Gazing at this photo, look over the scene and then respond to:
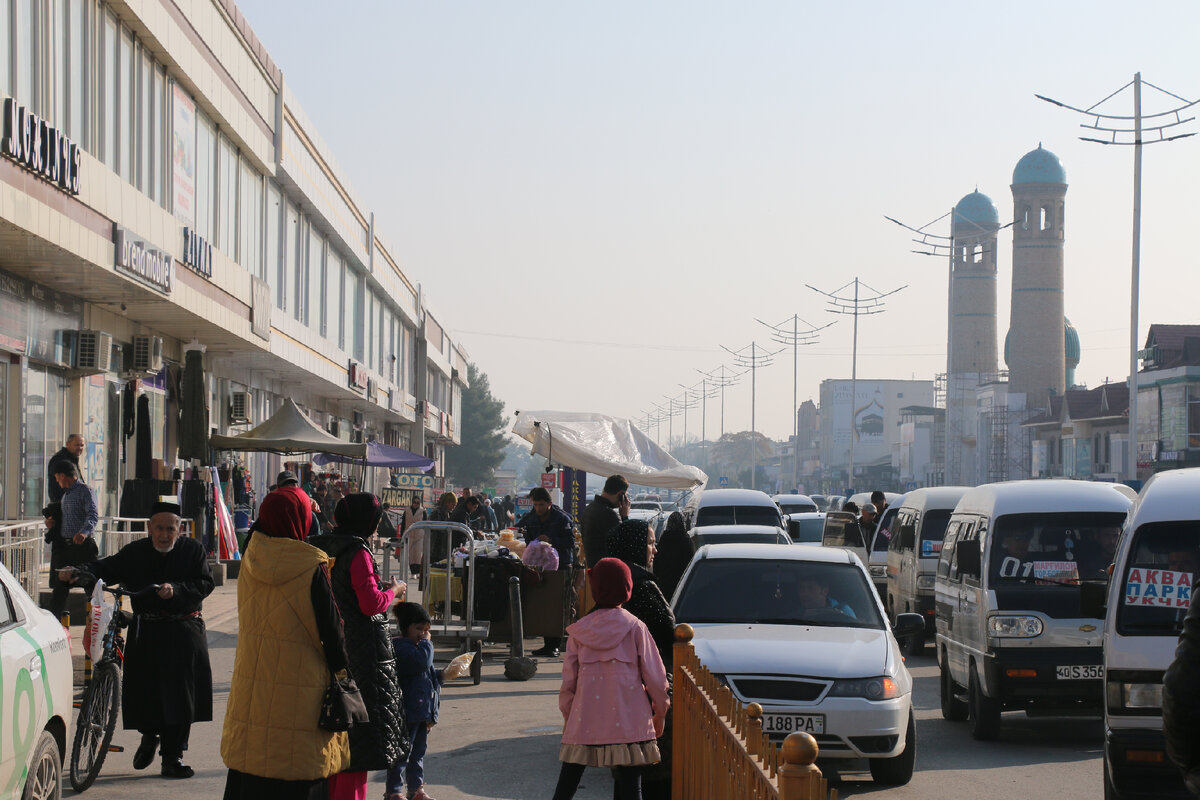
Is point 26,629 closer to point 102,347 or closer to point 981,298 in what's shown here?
point 102,347

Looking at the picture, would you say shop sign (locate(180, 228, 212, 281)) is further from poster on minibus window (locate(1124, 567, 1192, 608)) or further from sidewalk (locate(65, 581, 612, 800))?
poster on minibus window (locate(1124, 567, 1192, 608))

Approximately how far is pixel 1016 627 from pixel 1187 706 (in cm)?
853

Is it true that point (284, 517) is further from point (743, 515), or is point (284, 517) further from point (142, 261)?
point (743, 515)

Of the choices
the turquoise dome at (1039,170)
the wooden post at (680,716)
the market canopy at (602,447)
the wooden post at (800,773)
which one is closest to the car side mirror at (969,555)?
the wooden post at (680,716)

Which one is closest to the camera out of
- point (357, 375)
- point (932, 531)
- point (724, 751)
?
point (724, 751)

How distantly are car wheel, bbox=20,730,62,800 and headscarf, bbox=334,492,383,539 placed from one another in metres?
1.75

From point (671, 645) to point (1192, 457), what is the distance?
60.7 metres

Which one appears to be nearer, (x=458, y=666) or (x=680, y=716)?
(x=680, y=716)

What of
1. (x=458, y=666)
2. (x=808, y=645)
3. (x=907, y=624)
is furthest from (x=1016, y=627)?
(x=458, y=666)

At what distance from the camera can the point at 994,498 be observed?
12.3 meters

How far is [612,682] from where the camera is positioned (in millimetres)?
6738

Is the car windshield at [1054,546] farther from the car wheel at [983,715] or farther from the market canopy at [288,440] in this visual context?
the market canopy at [288,440]

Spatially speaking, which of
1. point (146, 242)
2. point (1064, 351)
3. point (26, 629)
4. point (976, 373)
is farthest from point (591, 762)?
point (976, 373)

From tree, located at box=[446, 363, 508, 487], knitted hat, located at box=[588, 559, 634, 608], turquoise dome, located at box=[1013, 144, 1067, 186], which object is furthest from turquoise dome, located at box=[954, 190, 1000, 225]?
knitted hat, located at box=[588, 559, 634, 608]
